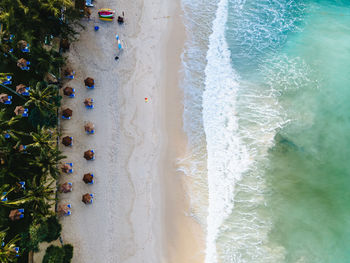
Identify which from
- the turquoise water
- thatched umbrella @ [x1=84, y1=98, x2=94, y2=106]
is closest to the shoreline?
the turquoise water

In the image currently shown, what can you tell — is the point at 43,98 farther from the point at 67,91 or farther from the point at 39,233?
the point at 39,233

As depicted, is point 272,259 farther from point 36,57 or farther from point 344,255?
point 36,57

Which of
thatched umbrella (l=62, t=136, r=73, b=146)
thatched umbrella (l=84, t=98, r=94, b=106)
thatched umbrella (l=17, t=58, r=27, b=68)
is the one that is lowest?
thatched umbrella (l=62, t=136, r=73, b=146)

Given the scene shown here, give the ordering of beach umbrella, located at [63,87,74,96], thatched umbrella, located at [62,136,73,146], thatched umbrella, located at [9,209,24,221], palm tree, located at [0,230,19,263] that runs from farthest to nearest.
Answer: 1. beach umbrella, located at [63,87,74,96]
2. thatched umbrella, located at [62,136,73,146]
3. thatched umbrella, located at [9,209,24,221]
4. palm tree, located at [0,230,19,263]

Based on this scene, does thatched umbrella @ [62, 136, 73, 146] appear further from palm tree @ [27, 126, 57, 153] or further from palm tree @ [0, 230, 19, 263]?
palm tree @ [0, 230, 19, 263]

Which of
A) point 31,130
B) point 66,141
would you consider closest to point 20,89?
point 31,130

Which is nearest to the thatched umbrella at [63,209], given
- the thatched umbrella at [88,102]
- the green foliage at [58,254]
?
the green foliage at [58,254]
